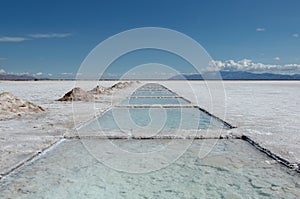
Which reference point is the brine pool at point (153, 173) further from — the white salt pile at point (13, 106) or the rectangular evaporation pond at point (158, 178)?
the white salt pile at point (13, 106)

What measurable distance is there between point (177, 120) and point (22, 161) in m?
4.84

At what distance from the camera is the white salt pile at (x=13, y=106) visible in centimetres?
823

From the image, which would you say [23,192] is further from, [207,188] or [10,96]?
[10,96]

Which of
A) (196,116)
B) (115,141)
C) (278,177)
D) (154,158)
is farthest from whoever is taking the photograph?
(196,116)

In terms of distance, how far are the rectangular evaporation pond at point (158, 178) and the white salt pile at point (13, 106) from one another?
4.53m

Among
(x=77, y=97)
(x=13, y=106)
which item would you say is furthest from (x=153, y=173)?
(x=77, y=97)

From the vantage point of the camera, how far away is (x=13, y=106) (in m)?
8.59

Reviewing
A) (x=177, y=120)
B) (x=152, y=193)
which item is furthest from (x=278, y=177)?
(x=177, y=120)

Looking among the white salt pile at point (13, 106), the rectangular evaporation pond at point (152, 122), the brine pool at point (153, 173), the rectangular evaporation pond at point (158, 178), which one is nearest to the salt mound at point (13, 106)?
the white salt pile at point (13, 106)

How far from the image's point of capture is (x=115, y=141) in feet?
16.9

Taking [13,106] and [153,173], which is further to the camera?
[13,106]

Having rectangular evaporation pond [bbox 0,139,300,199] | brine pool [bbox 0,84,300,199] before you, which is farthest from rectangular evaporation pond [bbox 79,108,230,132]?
rectangular evaporation pond [bbox 0,139,300,199]

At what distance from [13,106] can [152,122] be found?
4011mm

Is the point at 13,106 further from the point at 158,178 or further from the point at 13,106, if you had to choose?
the point at 158,178
